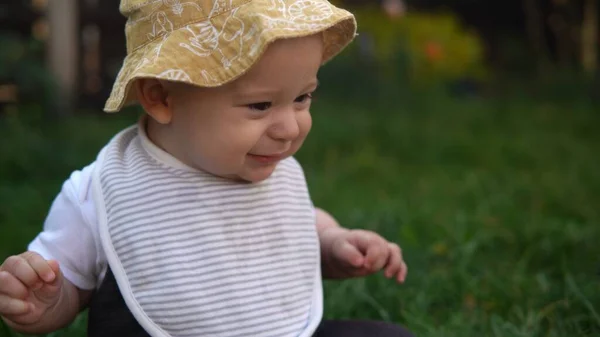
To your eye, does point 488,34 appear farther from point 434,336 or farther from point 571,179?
point 434,336

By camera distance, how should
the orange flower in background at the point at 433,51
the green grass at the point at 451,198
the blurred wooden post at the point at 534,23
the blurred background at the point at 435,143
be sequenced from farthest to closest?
the blurred wooden post at the point at 534,23, the orange flower in background at the point at 433,51, the blurred background at the point at 435,143, the green grass at the point at 451,198

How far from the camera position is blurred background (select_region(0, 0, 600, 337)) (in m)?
2.52

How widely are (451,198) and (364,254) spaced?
2.00 meters

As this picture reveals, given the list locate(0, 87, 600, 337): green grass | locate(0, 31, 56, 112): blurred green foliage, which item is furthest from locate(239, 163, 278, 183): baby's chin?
locate(0, 31, 56, 112): blurred green foliage

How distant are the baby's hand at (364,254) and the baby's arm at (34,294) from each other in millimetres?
627

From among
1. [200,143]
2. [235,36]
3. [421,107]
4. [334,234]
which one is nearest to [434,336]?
[334,234]

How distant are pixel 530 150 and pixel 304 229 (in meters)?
3.34

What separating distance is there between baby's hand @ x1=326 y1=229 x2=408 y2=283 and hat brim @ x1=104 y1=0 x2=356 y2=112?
0.55m

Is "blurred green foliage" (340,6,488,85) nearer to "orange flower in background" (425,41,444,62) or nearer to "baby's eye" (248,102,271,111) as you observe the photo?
"orange flower in background" (425,41,444,62)

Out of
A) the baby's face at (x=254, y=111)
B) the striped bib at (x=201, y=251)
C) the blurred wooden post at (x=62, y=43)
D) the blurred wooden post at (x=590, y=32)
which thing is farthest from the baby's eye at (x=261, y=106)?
the blurred wooden post at (x=590, y=32)

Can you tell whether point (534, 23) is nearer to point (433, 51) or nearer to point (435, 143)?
point (433, 51)

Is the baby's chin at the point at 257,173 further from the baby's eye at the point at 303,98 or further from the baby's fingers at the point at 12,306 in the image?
→ the baby's fingers at the point at 12,306

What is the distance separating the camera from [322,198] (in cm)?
376

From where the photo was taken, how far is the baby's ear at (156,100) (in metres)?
1.77
